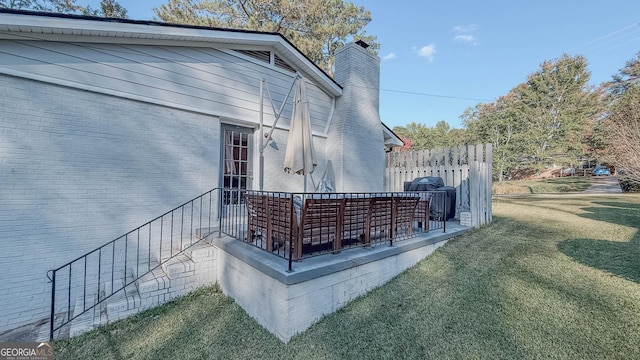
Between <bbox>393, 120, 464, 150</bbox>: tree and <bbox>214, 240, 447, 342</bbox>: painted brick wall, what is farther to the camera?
<bbox>393, 120, 464, 150</bbox>: tree

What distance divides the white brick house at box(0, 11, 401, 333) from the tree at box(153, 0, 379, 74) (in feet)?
31.3

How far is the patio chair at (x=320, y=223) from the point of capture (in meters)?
3.18

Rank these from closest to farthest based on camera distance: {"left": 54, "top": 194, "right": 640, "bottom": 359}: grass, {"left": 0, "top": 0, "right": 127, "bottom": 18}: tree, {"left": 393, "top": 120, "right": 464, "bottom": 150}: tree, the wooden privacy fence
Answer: {"left": 54, "top": 194, "right": 640, "bottom": 359}: grass → the wooden privacy fence → {"left": 0, "top": 0, "right": 127, "bottom": 18}: tree → {"left": 393, "top": 120, "right": 464, "bottom": 150}: tree

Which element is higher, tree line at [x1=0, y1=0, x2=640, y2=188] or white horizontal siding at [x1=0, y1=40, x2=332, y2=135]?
tree line at [x1=0, y1=0, x2=640, y2=188]

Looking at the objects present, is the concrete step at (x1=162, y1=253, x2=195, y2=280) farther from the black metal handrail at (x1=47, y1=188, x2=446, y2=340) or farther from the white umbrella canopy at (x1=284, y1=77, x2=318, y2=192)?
the white umbrella canopy at (x1=284, y1=77, x2=318, y2=192)

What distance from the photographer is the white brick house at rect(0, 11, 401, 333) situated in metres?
3.56

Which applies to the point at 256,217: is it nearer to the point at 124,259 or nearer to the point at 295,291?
the point at 295,291

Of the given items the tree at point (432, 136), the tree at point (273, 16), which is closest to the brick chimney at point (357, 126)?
the tree at point (273, 16)

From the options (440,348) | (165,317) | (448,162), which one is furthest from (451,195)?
(165,317)

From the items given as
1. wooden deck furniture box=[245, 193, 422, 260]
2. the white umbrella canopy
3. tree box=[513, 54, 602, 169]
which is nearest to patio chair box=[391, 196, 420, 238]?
wooden deck furniture box=[245, 193, 422, 260]

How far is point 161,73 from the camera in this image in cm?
484

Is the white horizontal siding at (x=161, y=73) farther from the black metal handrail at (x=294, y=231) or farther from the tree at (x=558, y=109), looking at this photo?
the tree at (x=558, y=109)

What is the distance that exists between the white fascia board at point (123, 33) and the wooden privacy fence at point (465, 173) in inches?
198

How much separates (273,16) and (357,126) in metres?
11.0
